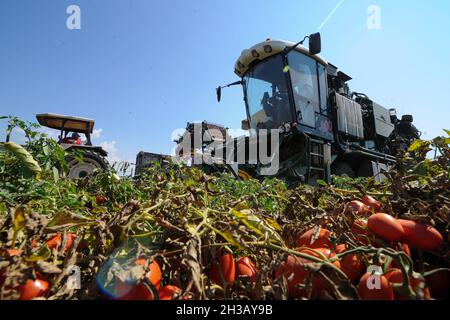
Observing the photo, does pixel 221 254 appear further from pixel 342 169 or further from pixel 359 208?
A: pixel 342 169

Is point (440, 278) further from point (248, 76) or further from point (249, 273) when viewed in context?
point (248, 76)

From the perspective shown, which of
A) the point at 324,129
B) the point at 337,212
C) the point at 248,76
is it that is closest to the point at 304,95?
the point at 324,129

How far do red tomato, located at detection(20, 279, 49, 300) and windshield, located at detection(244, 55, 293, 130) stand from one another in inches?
230

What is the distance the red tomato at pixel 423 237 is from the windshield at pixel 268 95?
5.41 metres

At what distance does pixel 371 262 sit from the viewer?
27.5 inches

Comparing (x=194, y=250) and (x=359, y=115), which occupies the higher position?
(x=359, y=115)

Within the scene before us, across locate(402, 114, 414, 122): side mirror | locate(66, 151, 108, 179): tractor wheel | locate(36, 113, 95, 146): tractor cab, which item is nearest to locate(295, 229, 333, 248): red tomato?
locate(66, 151, 108, 179): tractor wheel

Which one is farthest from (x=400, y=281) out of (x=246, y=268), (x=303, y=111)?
(x=303, y=111)

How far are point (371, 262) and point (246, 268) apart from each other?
13.7 inches

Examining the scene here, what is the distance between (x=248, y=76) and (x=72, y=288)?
6702 millimetres

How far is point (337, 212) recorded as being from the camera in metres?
1.00

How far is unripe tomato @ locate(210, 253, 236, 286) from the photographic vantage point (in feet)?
2.31

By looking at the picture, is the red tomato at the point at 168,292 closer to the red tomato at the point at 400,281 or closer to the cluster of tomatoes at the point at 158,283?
the cluster of tomatoes at the point at 158,283

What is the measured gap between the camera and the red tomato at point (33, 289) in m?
0.52
